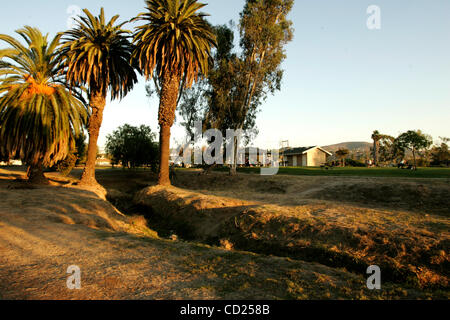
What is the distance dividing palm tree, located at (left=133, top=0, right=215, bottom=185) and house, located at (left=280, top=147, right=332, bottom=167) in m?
42.0

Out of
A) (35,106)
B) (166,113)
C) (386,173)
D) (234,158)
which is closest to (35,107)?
(35,106)

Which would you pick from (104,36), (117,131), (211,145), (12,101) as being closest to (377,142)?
(211,145)

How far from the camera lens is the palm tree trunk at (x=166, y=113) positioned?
844 inches

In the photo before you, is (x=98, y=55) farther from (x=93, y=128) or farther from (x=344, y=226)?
(x=344, y=226)

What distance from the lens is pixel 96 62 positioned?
20797 millimetres

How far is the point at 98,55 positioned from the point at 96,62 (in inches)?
28.3

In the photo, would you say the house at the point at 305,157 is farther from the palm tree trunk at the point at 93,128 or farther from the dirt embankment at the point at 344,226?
the palm tree trunk at the point at 93,128

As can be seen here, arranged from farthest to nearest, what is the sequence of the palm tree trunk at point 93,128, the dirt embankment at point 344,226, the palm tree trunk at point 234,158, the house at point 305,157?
the house at point 305,157 < the palm tree trunk at point 234,158 < the palm tree trunk at point 93,128 < the dirt embankment at point 344,226

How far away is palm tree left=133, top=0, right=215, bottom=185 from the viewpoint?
20.2 meters

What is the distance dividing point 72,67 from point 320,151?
5441cm

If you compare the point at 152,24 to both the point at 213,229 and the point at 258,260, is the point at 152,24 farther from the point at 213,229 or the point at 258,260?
the point at 258,260

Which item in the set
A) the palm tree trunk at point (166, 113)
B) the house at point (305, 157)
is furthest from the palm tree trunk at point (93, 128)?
the house at point (305, 157)

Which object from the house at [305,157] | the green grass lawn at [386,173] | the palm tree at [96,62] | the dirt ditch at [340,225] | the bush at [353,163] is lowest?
the dirt ditch at [340,225]

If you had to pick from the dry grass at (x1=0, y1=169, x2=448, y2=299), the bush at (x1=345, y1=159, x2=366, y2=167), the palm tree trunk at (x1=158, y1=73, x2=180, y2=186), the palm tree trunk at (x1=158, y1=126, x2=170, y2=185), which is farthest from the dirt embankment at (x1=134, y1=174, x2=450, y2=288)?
the bush at (x1=345, y1=159, x2=366, y2=167)
